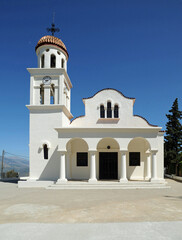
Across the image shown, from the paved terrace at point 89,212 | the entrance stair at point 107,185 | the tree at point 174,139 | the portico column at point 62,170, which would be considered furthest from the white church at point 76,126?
the paved terrace at point 89,212

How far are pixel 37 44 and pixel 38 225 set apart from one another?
18147mm

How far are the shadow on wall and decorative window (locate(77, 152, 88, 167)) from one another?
7.11ft

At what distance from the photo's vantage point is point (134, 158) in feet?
62.0

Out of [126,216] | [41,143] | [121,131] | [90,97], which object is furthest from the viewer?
[90,97]

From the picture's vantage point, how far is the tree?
2348cm

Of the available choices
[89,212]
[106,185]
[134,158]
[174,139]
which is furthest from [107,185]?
[174,139]

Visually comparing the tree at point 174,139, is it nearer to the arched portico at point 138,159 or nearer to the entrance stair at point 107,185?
the arched portico at point 138,159

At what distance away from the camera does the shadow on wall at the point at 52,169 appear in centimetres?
1747

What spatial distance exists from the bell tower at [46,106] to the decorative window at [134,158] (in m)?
7.32

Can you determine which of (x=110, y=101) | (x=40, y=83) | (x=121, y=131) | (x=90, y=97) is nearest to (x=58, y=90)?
(x=40, y=83)

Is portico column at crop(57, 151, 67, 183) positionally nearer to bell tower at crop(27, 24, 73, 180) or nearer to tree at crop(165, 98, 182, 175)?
bell tower at crop(27, 24, 73, 180)

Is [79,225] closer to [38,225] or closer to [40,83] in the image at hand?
[38,225]

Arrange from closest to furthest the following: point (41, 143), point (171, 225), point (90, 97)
→ point (171, 225) < point (41, 143) < point (90, 97)

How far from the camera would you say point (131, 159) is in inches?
744
